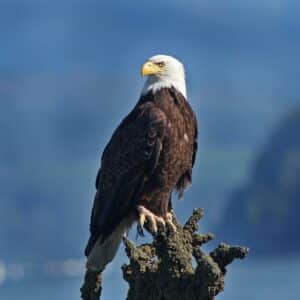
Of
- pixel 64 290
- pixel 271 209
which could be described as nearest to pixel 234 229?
pixel 271 209

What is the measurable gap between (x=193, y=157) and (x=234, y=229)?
401ft

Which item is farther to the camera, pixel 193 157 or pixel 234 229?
pixel 234 229

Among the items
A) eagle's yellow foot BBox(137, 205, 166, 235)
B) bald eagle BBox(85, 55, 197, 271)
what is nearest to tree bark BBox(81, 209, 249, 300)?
eagle's yellow foot BBox(137, 205, 166, 235)

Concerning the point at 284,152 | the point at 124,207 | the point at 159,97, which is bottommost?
the point at 124,207

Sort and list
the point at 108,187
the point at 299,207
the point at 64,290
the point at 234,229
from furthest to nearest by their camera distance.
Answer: the point at 234,229 → the point at 299,207 → the point at 64,290 → the point at 108,187

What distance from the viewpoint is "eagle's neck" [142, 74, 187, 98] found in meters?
12.5

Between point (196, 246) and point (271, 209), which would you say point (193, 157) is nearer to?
point (196, 246)

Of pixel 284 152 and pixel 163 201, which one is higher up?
pixel 284 152

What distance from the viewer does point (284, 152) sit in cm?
13462

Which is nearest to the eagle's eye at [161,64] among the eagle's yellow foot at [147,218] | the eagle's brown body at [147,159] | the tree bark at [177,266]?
the eagle's brown body at [147,159]

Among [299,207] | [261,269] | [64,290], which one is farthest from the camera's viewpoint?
[299,207]

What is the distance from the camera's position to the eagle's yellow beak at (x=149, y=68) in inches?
486

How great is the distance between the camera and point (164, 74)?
12.5 meters

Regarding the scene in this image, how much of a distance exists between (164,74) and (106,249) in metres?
1.48
